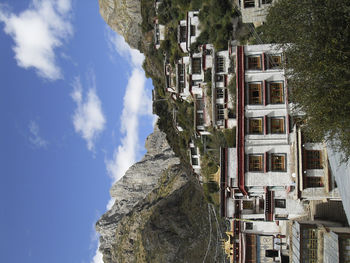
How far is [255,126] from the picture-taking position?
33531mm

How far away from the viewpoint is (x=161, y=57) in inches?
2606

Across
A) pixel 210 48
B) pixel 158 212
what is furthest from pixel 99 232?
pixel 210 48

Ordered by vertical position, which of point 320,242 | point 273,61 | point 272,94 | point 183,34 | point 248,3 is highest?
point 183,34

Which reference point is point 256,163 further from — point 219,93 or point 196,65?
point 196,65

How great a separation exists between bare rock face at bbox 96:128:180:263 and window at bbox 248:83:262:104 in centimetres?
7040

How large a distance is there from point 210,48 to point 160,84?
23963mm

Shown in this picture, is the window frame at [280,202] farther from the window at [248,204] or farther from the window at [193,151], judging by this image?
the window at [193,151]

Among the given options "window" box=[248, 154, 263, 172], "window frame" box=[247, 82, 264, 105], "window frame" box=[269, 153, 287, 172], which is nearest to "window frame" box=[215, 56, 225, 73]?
"window frame" box=[247, 82, 264, 105]

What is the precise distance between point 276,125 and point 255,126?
2.26 metres

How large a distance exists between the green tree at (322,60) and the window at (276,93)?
9990 millimetres

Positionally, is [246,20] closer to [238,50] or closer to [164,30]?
[238,50]

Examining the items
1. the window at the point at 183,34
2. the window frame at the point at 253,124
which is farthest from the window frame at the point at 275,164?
the window at the point at 183,34

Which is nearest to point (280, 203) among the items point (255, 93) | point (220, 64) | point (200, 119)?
point (255, 93)

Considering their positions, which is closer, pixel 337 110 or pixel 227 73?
pixel 337 110
